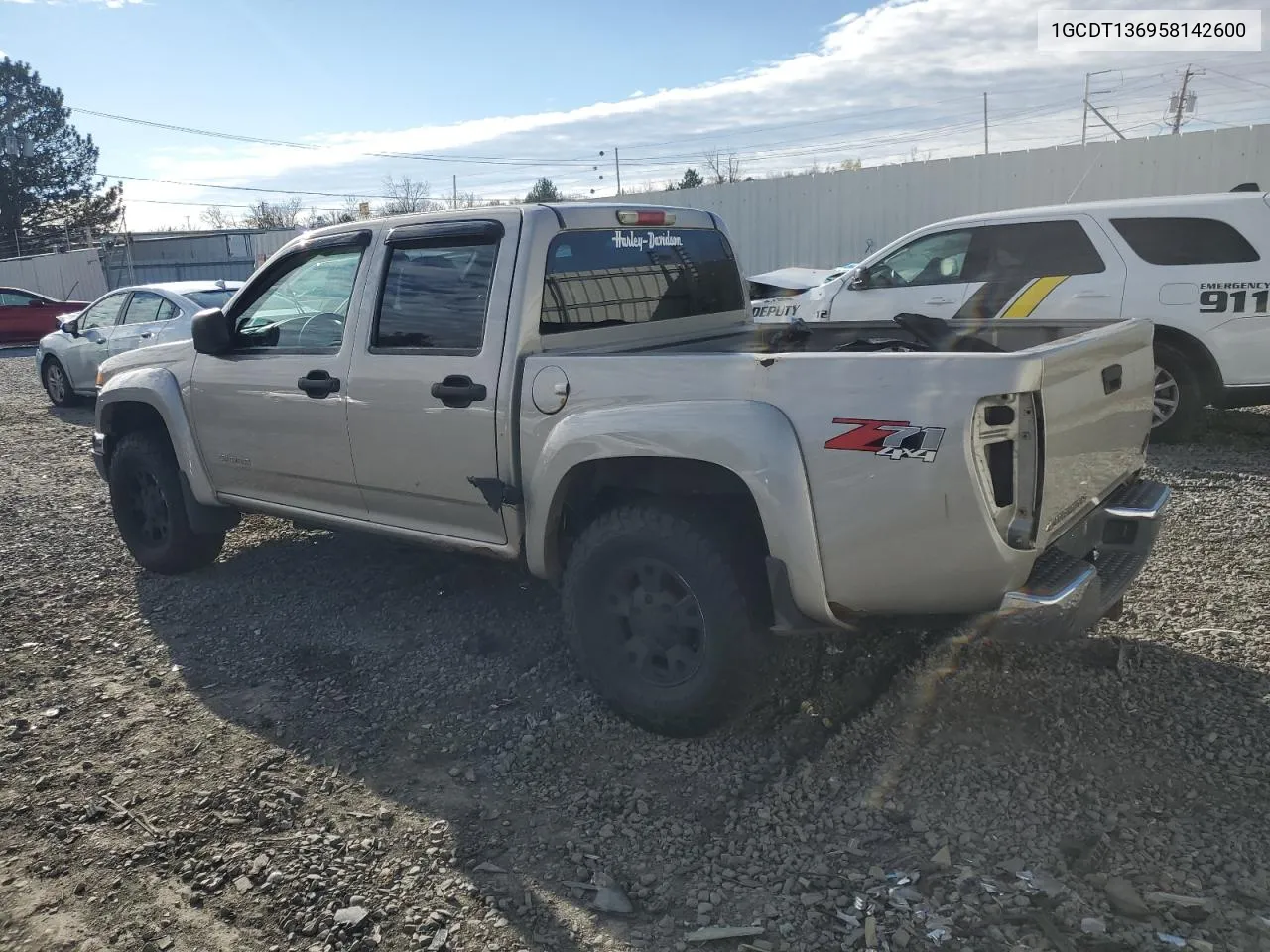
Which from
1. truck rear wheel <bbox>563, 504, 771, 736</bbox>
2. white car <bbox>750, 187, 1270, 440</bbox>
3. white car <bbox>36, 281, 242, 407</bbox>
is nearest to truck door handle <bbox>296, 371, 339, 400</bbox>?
truck rear wheel <bbox>563, 504, 771, 736</bbox>

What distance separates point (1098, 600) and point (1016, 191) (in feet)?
41.0

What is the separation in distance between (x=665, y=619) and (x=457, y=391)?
1.24 meters

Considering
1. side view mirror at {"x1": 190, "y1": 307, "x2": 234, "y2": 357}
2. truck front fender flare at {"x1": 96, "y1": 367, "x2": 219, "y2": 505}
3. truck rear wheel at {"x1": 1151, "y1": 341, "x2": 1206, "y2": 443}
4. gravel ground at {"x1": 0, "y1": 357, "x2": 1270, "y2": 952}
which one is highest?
side view mirror at {"x1": 190, "y1": 307, "x2": 234, "y2": 357}

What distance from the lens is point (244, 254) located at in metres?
37.0

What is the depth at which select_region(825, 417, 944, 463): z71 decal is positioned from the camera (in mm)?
2783

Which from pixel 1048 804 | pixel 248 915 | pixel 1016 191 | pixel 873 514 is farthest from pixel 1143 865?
pixel 1016 191

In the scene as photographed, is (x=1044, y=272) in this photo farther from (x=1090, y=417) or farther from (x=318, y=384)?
(x=318, y=384)

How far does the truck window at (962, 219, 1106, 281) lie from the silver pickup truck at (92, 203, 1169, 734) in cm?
402

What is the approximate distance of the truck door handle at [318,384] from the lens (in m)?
4.40

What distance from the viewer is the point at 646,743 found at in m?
3.63

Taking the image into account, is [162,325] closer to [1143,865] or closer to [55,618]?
[55,618]

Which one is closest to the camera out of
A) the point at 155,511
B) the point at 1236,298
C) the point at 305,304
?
the point at 305,304

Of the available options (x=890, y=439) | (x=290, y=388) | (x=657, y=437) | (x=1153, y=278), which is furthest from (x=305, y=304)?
(x=1153, y=278)

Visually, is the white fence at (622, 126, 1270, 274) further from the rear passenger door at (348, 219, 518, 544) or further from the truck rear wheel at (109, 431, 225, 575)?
the truck rear wheel at (109, 431, 225, 575)
